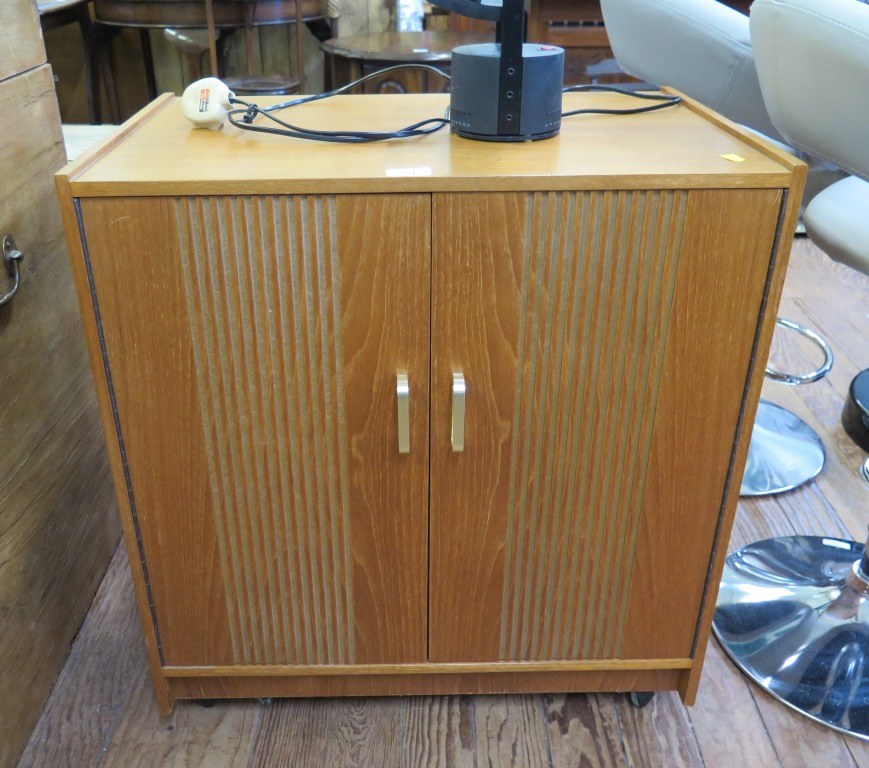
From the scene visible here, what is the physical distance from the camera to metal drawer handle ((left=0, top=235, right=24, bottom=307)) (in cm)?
92

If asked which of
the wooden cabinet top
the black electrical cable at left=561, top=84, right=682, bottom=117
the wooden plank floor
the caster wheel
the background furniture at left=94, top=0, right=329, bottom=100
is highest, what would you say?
the black electrical cable at left=561, top=84, right=682, bottom=117

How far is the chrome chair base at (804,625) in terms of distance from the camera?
3.67 ft

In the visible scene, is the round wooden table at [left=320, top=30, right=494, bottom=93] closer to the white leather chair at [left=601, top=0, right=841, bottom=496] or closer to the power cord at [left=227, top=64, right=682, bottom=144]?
the white leather chair at [left=601, top=0, right=841, bottom=496]

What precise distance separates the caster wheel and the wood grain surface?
808 millimetres

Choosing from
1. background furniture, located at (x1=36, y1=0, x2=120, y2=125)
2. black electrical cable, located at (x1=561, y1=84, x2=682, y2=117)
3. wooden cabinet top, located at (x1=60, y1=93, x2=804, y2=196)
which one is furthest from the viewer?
background furniture, located at (x1=36, y1=0, x2=120, y2=125)

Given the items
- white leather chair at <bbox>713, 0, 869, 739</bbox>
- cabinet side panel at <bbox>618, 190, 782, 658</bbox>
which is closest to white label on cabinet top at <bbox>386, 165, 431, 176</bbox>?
cabinet side panel at <bbox>618, 190, 782, 658</bbox>

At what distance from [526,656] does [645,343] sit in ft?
1.50

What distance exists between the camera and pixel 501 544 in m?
0.95

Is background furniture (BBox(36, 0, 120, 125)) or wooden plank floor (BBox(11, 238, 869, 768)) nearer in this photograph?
wooden plank floor (BBox(11, 238, 869, 768))

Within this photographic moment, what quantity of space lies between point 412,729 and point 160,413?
0.56 m

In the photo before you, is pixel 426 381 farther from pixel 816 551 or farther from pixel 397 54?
pixel 397 54

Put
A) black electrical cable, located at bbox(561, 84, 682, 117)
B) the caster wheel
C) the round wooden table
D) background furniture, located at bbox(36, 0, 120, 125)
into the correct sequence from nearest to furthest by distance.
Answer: black electrical cable, located at bbox(561, 84, 682, 117), the caster wheel, the round wooden table, background furniture, located at bbox(36, 0, 120, 125)

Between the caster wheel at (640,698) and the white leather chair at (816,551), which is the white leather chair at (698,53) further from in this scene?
the caster wheel at (640,698)

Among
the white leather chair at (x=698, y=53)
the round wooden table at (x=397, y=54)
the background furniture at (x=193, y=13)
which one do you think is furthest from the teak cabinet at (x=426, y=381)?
the background furniture at (x=193, y=13)
